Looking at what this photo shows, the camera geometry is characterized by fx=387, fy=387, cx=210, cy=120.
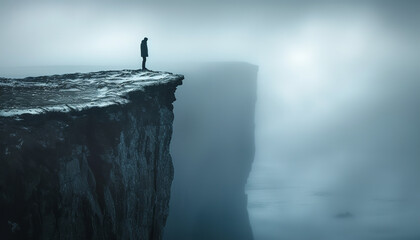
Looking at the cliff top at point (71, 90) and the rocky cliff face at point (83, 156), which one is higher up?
the cliff top at point (71, 90)

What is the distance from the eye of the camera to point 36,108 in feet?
30.0

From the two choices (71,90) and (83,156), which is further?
(71,90)

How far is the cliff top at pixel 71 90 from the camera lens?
9.74 m

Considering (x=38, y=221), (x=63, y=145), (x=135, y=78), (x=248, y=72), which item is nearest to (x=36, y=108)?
(x=63, y=145)

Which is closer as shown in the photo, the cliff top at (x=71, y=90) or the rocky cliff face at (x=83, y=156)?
the rocky cliff face at (x=83, y=156)

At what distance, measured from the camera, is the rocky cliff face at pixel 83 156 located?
809 cm

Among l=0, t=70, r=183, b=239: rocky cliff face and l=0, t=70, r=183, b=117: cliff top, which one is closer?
l=0, t=70, r=183, b=239: rocky cliff face

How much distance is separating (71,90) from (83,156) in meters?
4.29

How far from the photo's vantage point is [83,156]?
32.7ft

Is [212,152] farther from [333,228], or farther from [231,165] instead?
[333,228]

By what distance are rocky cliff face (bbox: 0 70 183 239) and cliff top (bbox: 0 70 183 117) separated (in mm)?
28

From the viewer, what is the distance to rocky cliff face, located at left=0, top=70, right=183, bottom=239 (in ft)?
26.6

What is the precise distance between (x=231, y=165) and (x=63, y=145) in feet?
185

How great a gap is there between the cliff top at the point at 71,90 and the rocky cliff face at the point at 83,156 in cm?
3
